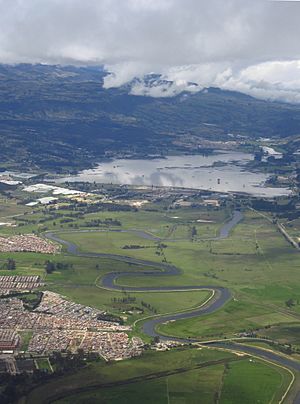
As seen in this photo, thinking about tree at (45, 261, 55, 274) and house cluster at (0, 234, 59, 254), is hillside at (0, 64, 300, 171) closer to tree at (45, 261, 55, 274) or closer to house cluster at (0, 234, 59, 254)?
house cluster at (0, 234, 59, 254)

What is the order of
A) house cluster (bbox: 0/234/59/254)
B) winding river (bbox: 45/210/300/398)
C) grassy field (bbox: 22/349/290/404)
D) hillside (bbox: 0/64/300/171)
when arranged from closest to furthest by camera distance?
→ grassy field (bbox: 22/349/290/404), winding river (bbox: 45/210/300/398), house cluster (bbox: 0/234/59/254), hillside (bbox: 0/64/300/171)

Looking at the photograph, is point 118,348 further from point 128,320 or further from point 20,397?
point 20,397

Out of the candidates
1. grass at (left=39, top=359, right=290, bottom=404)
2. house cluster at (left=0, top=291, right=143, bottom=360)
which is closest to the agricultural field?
grass at (left=39, top=359, right=290, bottom=404)

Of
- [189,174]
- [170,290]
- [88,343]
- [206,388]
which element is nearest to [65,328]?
[88,343]

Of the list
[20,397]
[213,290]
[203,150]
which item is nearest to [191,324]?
[213,290]

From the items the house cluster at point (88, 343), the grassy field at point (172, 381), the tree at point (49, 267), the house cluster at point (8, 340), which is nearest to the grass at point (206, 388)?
the grassy field at point (172, 381)

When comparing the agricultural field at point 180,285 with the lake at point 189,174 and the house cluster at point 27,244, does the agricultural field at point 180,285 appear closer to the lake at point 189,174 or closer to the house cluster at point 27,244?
the house cluster at point 27,244
